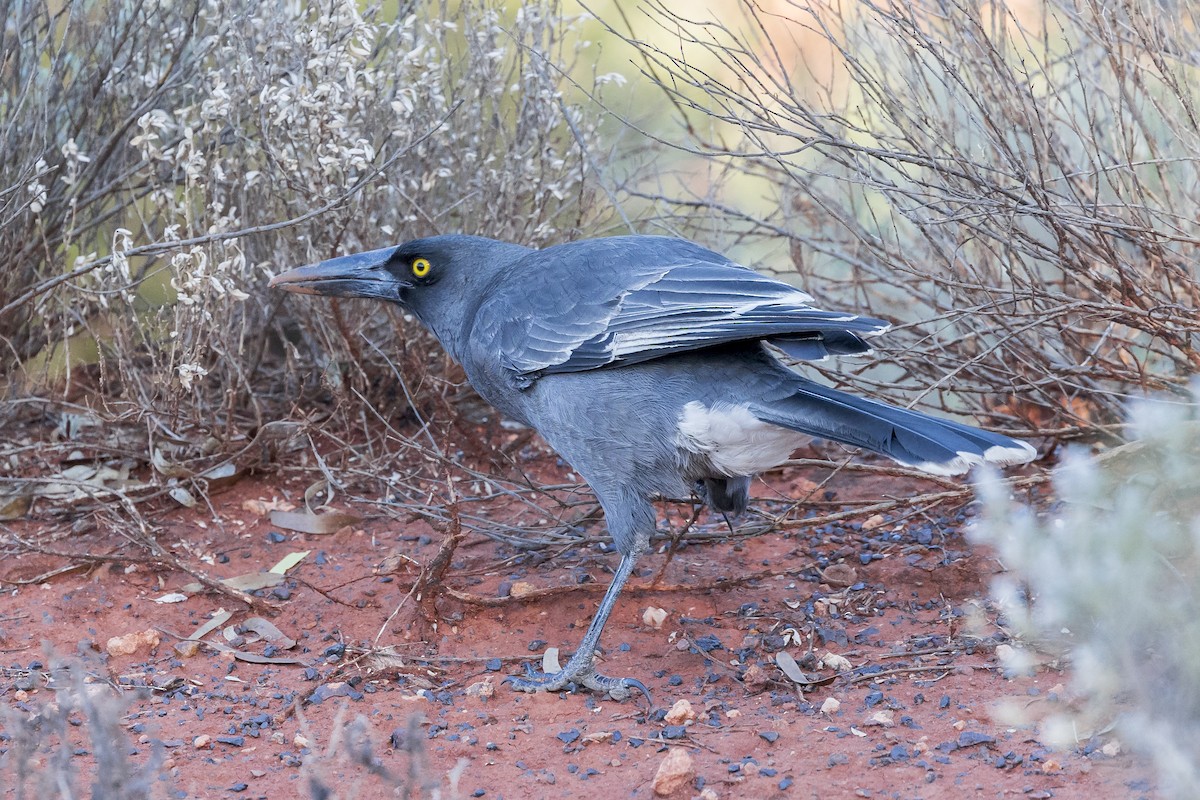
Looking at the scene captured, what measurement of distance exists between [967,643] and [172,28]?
4.24 meters

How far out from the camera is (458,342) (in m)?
4.65

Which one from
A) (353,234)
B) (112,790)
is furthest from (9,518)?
(112,790)

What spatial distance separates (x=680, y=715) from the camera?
11.9 ft

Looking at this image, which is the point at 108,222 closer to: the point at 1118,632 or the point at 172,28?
the point at 172,28

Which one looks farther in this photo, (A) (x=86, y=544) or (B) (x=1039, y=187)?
(A) (x=86, y=544)

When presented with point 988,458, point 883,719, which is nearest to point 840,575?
point 883,719

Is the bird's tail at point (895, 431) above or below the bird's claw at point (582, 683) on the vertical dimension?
above

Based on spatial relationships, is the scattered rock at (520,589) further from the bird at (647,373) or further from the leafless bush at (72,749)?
the leafless bush at (72,749)

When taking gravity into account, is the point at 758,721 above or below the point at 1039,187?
below

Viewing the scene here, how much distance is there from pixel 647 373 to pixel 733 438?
38cm

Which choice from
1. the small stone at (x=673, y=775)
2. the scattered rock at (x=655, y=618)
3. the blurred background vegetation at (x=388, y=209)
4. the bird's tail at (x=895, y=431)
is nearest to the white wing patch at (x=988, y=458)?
the bird's tail at (x=895, y=431)

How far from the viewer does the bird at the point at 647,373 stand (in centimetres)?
391

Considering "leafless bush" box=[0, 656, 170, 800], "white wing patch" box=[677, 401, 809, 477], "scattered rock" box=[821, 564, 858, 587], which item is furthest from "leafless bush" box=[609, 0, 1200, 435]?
"leafless bush" box=[0, 656, 170, 800]

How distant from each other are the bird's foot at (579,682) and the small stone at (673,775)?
29.3 inches
